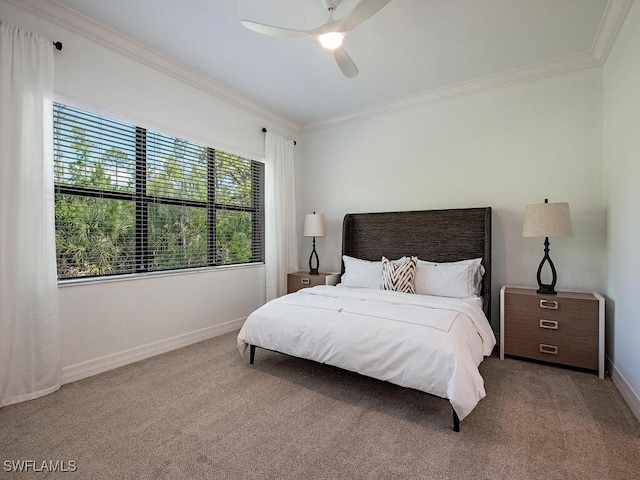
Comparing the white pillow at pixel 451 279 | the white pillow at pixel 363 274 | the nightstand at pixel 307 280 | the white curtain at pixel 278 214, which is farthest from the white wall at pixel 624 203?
the white curtain at pixel 278 214

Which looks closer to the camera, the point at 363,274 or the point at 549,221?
the point at 549,221

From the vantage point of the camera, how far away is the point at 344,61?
2.50m

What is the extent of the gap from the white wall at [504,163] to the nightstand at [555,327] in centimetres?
44

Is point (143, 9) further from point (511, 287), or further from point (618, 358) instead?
point (618, 358)

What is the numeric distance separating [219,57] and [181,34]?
402 millimetres

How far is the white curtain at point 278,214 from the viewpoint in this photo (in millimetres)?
4188

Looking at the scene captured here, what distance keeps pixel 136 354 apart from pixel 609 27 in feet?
16.1

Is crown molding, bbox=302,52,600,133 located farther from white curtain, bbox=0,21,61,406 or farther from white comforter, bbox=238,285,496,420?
white curtain, bbox=0,21,61,406

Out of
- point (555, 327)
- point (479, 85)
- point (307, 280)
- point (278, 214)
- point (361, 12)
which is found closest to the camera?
point (361, 12)

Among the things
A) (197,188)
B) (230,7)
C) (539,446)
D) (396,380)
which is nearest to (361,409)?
(396,380)

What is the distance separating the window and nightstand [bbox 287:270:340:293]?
0.68m

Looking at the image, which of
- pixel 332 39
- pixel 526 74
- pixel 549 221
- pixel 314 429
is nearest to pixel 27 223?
pixel 314 429

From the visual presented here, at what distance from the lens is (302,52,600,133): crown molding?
9.73 feet

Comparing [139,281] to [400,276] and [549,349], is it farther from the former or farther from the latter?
[549,349]
